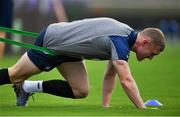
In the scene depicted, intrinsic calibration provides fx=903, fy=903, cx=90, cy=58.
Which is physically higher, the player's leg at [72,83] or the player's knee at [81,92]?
the player's leg at [72,83]

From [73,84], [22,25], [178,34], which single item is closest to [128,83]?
[73,84]

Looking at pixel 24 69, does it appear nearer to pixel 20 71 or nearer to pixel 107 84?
pixel 20 71

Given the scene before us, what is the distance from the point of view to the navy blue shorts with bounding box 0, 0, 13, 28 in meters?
13.7

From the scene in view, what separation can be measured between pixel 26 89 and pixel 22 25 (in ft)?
69.7

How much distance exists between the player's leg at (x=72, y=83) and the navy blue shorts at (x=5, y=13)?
226 centimetres

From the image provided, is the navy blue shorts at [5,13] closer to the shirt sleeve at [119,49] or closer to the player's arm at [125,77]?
the shirt sleeve at [119,49]

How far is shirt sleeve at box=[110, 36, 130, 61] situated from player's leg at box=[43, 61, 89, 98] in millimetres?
934

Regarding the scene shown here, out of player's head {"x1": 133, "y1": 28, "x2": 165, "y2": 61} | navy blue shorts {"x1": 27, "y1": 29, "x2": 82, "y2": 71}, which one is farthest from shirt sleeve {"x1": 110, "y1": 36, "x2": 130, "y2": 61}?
navy blue shorts {"x1": 27, "y1": 29, "x2": 82, "y2": 71}

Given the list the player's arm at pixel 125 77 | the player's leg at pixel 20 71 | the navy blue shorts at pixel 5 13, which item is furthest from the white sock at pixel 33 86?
the navy blue shorts at pixel 5 13

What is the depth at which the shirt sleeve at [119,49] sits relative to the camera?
1052cm

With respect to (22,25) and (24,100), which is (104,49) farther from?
(22,25)

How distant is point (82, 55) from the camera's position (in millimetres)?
10945

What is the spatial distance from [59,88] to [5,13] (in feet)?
8.24

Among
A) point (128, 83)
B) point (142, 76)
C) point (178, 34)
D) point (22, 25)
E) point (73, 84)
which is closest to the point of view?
point (128, 83)
